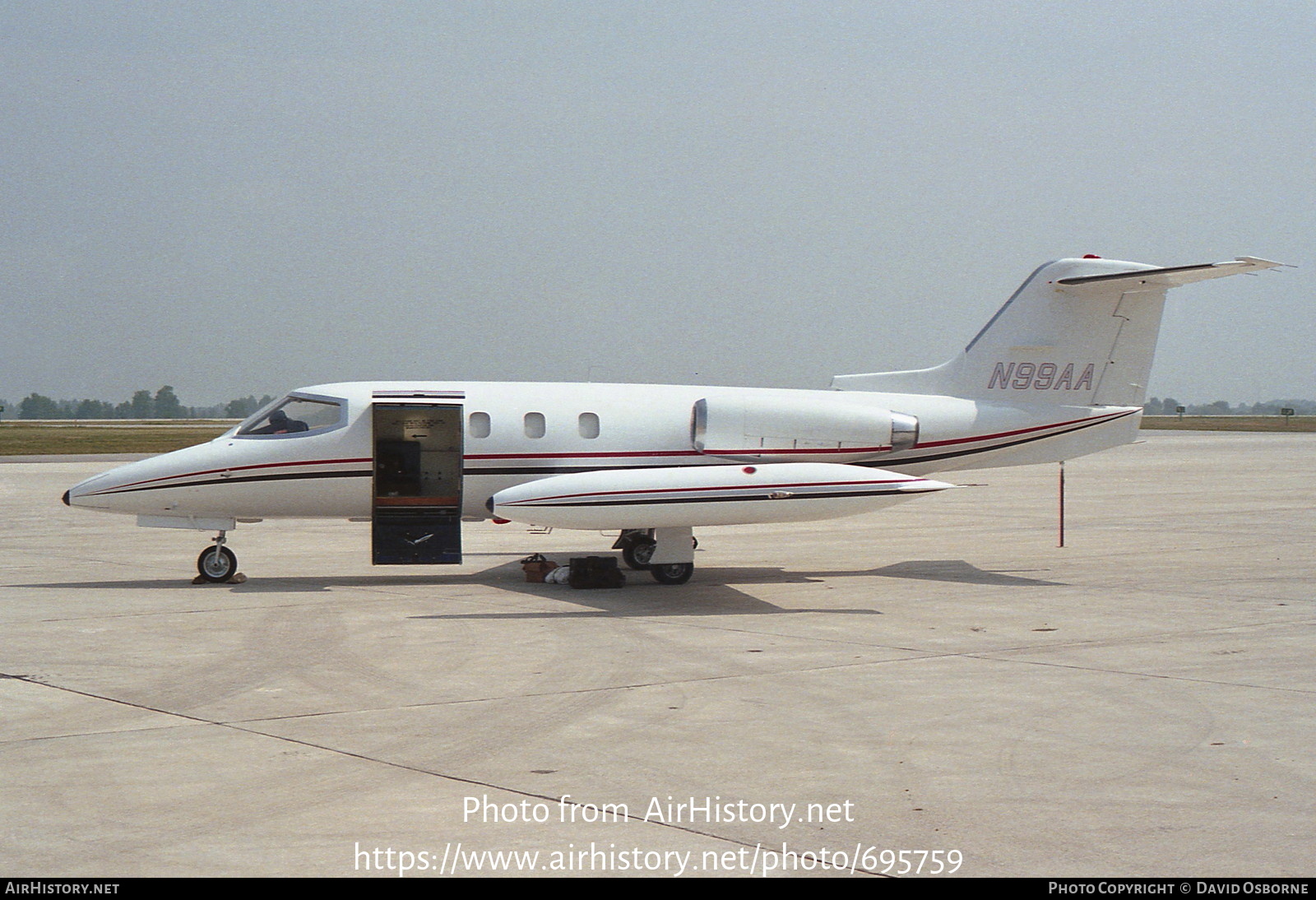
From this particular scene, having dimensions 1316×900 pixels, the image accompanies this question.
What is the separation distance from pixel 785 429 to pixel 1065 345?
184 inches

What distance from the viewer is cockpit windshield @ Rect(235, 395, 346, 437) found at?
16719mm

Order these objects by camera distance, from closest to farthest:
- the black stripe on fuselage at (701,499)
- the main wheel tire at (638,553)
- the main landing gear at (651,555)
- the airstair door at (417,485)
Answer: the black stripe on fuselage at (701,499) → the airstair door at (417,485) → the main landing gear at (651,555) → the main wheel tire at (638,553)

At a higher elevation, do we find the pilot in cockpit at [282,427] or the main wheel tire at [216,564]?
the pilot in cockpit at [282,427]

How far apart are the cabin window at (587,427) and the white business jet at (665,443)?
16mm

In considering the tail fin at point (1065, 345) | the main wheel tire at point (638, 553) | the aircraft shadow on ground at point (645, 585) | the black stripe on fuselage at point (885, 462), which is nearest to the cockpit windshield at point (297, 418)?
the black stripe on fuselage at point (885, 462)

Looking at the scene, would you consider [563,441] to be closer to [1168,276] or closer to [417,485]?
[417,485]

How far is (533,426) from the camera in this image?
56.0 feet

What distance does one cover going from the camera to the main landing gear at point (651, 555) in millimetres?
16625

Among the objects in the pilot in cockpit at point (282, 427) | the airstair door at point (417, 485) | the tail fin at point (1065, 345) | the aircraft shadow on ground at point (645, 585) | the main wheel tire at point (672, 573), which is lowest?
the aircraft shadow on ground at point (645, 585)

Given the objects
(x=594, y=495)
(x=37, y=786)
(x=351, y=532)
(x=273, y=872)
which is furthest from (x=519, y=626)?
(x=351, y=532)

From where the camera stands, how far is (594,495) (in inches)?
597

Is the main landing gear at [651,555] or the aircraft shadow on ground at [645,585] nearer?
the aircraft shadow on ground at [645,585]

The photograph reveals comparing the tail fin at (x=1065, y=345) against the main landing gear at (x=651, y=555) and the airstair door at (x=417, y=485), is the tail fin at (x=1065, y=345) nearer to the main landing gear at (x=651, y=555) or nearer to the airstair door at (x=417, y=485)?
the main landing gear at (x=651, y=555)
